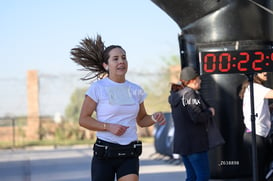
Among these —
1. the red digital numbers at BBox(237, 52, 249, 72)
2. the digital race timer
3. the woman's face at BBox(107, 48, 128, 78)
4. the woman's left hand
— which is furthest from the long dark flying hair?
the red digital numbers at BBox(237, 52, 249, 72)

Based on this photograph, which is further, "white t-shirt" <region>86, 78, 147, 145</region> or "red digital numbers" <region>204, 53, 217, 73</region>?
"red digital numbers" <region>204, 53, 217, 73</region>

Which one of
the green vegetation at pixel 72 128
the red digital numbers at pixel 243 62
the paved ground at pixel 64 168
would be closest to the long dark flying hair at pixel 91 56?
the red digital numbers at pixel 243 62

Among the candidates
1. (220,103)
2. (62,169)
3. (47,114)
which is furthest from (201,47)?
(47,114)

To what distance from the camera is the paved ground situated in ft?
47.4

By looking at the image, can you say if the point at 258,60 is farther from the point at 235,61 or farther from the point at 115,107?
the point at 115,107

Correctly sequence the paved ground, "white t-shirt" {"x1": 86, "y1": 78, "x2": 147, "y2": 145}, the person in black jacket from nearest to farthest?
"white t-shirt" {"x1": 86, "y1": 78, "x2": 147, "y2": 145} < the person in black jacket < the paved ground

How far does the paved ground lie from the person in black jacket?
4.43 meters

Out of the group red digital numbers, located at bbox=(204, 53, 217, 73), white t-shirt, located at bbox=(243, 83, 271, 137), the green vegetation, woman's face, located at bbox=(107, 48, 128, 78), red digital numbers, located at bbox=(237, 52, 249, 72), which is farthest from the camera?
the green vegetation

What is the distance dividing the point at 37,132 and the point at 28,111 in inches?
76.5

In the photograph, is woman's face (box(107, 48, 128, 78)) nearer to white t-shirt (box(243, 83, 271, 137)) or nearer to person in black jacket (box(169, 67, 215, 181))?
person in black jacket (box(169, 67, 215, 181))

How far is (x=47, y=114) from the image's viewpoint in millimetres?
30438

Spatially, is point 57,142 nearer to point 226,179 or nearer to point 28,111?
point 28,111

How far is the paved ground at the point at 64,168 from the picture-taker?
14.5m

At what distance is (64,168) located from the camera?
16.7m
